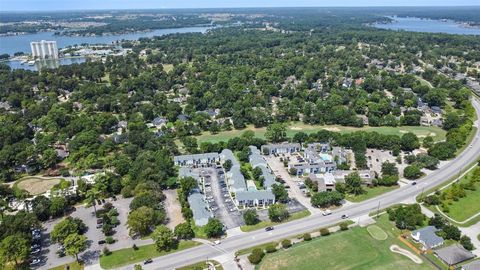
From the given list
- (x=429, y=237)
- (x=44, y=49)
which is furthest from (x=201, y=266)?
(x=44, y=49)

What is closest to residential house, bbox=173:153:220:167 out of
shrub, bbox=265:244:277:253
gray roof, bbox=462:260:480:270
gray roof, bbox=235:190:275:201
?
gray roof, bbox=235:190:275:201

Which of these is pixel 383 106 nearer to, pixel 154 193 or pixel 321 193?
pixel 321 193

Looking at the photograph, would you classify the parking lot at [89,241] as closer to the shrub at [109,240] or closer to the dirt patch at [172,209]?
the shrub at [109,240]

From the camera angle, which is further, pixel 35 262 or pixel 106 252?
pixel 106 252

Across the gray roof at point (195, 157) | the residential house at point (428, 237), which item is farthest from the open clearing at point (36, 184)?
the residential house at point (428, 237)

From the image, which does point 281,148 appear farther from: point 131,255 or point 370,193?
point 131,255

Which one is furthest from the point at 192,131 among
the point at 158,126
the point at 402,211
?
the point at 402,211
